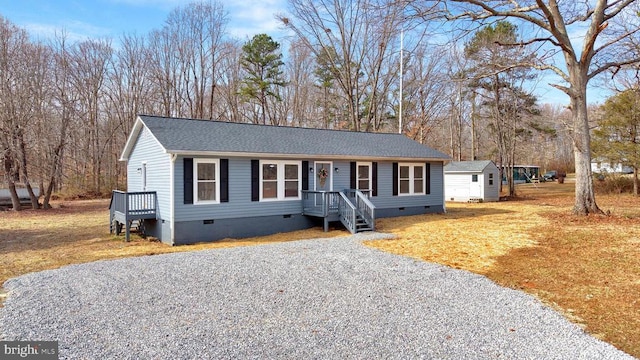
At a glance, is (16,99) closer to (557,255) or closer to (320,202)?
(320,202)

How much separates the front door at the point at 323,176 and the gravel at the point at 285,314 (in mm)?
5888

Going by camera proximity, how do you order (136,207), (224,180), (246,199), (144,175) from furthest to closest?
(144,175) < (246,199) < (136,207) < (224,180)

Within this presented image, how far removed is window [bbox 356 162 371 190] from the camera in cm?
1412

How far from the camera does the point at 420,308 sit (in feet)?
16.6

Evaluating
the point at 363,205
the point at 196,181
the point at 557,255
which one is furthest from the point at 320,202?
the point at 557,255

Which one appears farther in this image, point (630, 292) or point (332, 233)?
point (332, 233)

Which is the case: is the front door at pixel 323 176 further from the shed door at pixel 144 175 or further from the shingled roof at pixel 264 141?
the shed door at pixel 144 175

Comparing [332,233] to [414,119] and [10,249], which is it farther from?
[414,119]

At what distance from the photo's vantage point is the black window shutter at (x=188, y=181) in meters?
10.6

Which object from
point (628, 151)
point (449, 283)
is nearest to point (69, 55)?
point (449, 283)

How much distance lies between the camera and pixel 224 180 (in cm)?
1120

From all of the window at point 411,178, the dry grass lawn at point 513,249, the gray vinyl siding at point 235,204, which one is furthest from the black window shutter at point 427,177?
the gray vinyl siding at point 235,204

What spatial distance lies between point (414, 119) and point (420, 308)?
89.4ft

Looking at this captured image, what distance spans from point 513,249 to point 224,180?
7.66m
